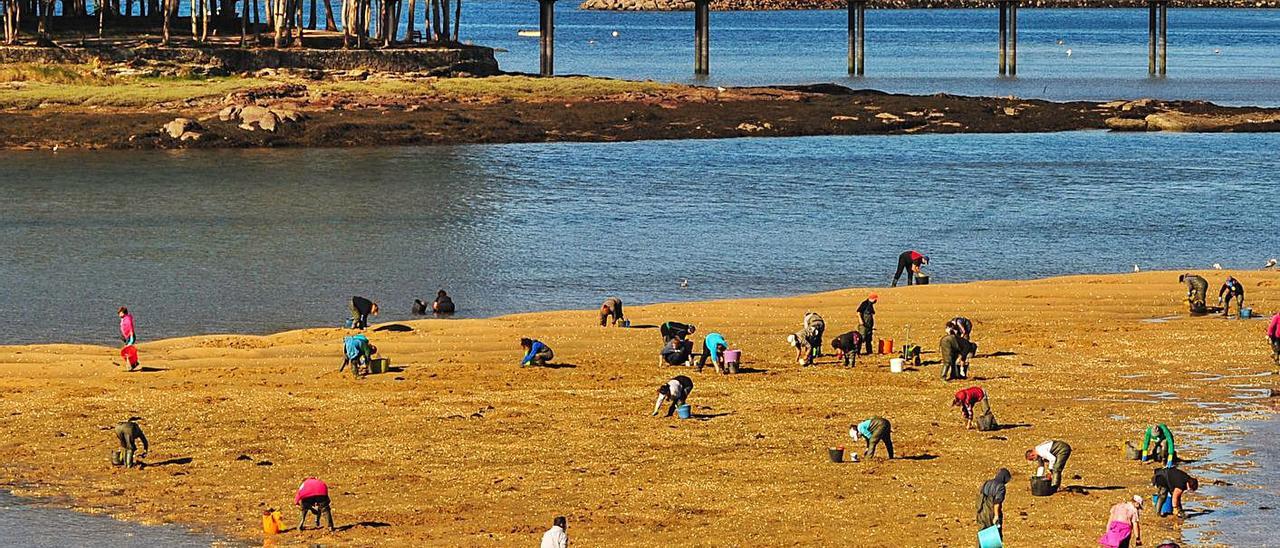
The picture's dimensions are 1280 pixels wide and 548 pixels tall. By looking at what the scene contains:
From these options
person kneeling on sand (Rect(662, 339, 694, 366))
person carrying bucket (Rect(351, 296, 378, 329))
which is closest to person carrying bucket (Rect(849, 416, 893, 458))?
person kneeling on sand (Rect(662, 339, 694, 366))

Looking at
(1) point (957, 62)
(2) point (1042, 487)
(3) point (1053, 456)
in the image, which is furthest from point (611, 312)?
(1) point (957, 62)

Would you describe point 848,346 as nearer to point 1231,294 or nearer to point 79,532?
point 1231,294

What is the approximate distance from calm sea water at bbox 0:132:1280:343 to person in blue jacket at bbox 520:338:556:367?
25.2 ft

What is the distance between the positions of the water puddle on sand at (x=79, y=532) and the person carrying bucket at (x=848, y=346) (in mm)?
12414

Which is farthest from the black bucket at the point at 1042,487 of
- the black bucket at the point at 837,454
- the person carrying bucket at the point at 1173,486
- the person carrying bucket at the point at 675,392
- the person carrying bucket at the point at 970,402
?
the person carrying bucket at the point at 675,392

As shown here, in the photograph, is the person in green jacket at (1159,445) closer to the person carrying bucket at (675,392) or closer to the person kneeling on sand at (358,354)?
the person carrying bucket at (675,392)

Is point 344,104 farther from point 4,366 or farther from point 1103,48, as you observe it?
point 1103,48

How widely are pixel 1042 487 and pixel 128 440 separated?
1187 cm

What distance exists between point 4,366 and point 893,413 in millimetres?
14777

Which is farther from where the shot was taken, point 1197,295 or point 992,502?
point 1197,295

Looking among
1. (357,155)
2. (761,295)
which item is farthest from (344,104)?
(761,295)

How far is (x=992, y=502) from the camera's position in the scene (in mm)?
21531

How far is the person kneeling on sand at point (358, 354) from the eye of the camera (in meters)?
30.4

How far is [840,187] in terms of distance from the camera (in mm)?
62969
